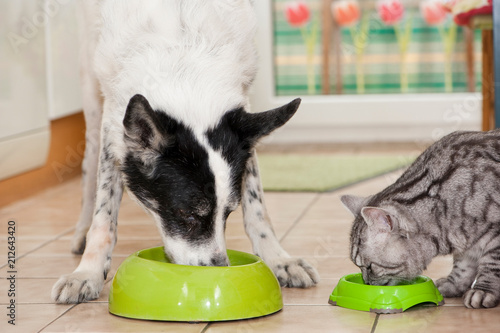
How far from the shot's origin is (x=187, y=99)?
250 centimetres

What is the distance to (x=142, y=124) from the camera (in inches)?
93.7

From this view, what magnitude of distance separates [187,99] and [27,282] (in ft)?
3.21

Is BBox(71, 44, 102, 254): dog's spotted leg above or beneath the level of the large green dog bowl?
above

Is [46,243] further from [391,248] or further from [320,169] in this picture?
[320,169]

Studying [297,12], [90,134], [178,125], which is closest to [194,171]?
[178,125]

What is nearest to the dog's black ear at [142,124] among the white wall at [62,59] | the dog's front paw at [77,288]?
the dog's front paw at [77,288]

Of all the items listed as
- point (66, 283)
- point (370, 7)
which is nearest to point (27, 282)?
point (66, 283)

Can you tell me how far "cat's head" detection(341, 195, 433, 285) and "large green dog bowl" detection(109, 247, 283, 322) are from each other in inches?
12.8

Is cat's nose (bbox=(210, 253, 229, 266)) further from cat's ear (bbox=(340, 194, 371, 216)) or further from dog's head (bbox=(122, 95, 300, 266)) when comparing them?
cat's ear (bbox=(340, 194, 371, 216))

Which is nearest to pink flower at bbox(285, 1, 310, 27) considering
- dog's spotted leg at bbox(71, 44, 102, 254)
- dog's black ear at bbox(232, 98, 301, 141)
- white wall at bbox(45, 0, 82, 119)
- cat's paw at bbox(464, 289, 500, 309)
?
white wall at bbox(45, 0, 82, 119)

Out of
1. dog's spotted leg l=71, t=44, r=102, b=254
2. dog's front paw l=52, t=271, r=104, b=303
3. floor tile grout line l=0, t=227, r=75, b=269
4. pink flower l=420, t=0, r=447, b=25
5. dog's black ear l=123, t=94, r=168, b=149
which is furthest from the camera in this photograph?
pink flower l=420, t=0, r=447, b=25

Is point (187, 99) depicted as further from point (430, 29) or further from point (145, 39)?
point (430, 29)

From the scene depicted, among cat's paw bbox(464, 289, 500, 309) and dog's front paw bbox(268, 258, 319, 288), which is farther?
dog's front paw bbox(268, 258, 319, 288)

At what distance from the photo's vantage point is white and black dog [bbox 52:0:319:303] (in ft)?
8.02
